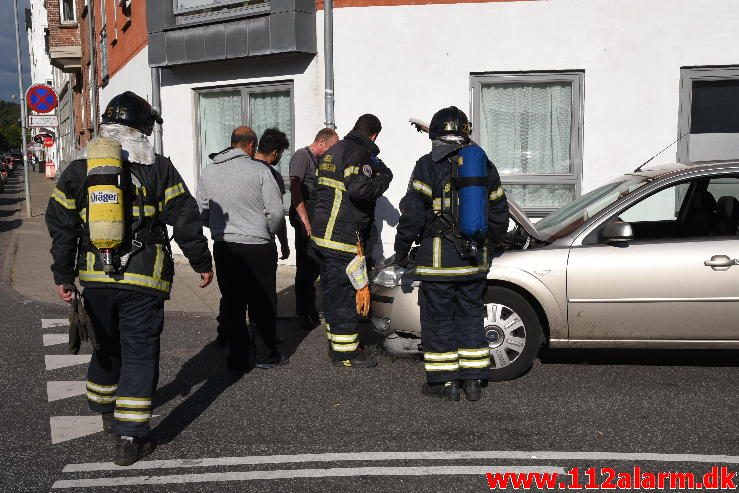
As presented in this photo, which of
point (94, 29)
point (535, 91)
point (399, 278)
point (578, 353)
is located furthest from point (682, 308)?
point (94, 29)

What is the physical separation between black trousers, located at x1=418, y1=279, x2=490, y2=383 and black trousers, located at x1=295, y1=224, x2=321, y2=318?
2.52 meters

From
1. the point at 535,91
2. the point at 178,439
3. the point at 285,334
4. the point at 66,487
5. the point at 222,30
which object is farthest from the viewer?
the point at 222,30

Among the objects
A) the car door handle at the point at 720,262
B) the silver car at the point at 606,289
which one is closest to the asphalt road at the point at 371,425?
the silver car at the point at 606,289

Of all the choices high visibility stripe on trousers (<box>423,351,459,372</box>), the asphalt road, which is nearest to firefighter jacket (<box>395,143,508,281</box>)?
high visibility stripe on trousers (<box>423,351,459,372</box>)

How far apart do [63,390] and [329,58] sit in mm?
6136

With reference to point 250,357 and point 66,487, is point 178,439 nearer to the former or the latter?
point 66,487

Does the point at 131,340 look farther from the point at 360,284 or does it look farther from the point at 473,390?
the point at 473,390

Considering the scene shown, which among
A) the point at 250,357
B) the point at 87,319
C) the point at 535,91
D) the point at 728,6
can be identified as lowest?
the point at 250,357

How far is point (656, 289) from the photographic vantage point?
557 centimetres

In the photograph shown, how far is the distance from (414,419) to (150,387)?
1.60 metres

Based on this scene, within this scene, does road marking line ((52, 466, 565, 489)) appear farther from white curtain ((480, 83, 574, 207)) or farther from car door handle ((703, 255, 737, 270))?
white curtain ((480, 83, 574, 207))

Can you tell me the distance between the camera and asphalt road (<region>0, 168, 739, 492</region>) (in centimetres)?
416

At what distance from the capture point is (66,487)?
4031mm

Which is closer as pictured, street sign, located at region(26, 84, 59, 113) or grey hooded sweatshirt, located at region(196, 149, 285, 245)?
grey hooded sweatshirt, located at region(196, 149, 285, 245)
